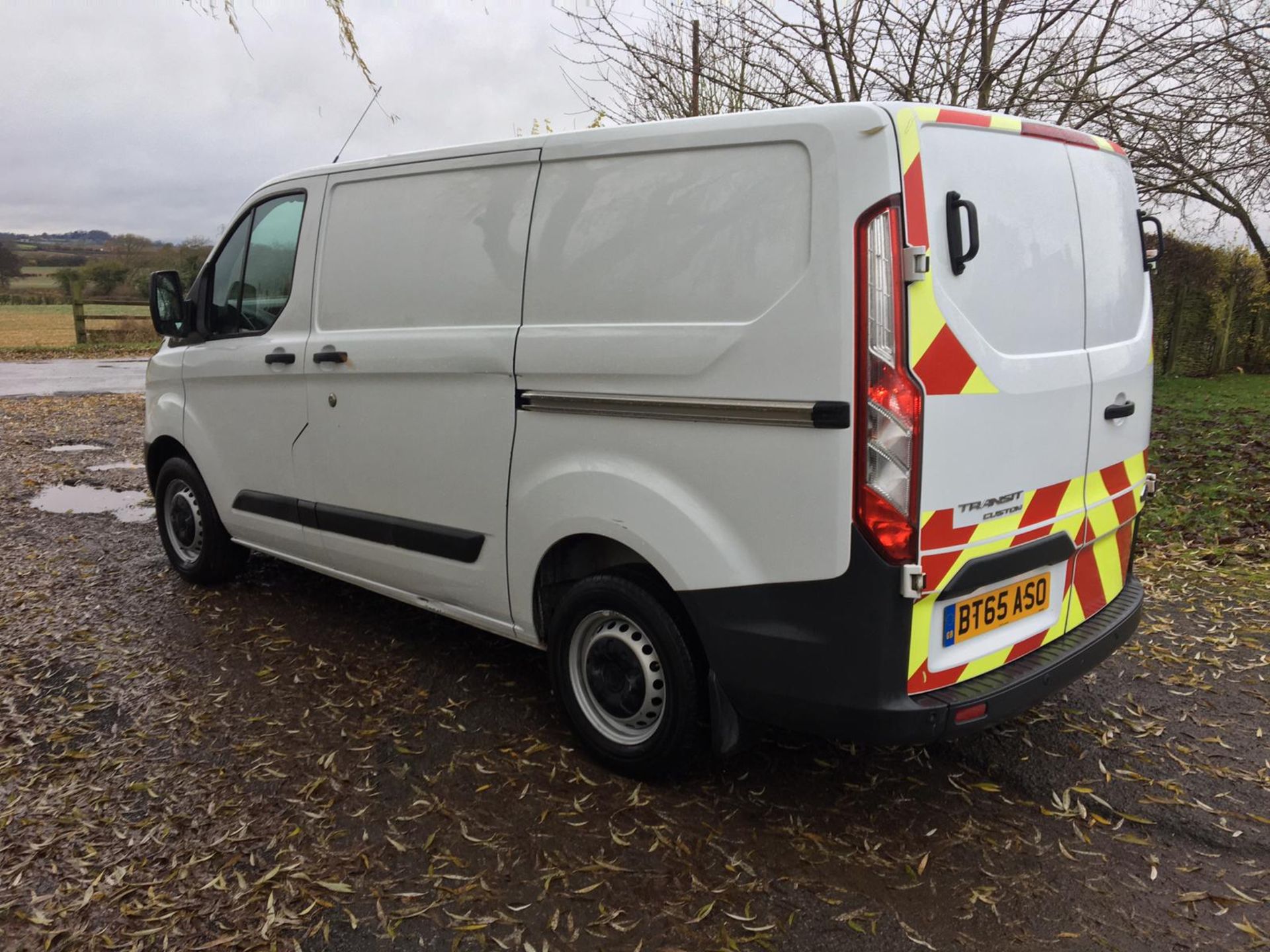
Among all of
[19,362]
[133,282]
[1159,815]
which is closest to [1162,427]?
[1159,815]

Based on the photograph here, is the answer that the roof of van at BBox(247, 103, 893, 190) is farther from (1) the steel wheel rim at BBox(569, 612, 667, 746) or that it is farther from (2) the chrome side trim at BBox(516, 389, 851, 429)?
(1) the steel wheel rim at BBox(569, 612, 667, 746)

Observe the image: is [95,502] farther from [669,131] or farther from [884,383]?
[884,383]

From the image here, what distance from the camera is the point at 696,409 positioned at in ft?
9.33

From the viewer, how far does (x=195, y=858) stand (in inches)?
115

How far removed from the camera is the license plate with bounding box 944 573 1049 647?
2730mm

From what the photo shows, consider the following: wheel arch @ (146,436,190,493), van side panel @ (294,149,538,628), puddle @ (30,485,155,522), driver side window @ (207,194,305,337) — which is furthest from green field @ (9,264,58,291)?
van side panel @ (294,149,538,628)

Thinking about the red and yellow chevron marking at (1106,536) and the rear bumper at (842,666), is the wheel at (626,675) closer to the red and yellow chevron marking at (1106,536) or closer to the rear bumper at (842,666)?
the rear bumper at (842,666)

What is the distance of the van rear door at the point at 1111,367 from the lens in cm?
312

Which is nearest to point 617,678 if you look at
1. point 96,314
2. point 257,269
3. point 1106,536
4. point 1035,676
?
point 1035,676

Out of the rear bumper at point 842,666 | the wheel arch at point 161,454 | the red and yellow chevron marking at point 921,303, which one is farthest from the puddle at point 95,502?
the red and yellow chevron marking at point 921,303

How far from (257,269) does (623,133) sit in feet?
7.74

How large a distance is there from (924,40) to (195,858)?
23.5 feet

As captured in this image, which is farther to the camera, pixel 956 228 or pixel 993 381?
pixel 993 381

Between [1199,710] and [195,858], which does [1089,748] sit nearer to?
[1199,710]
